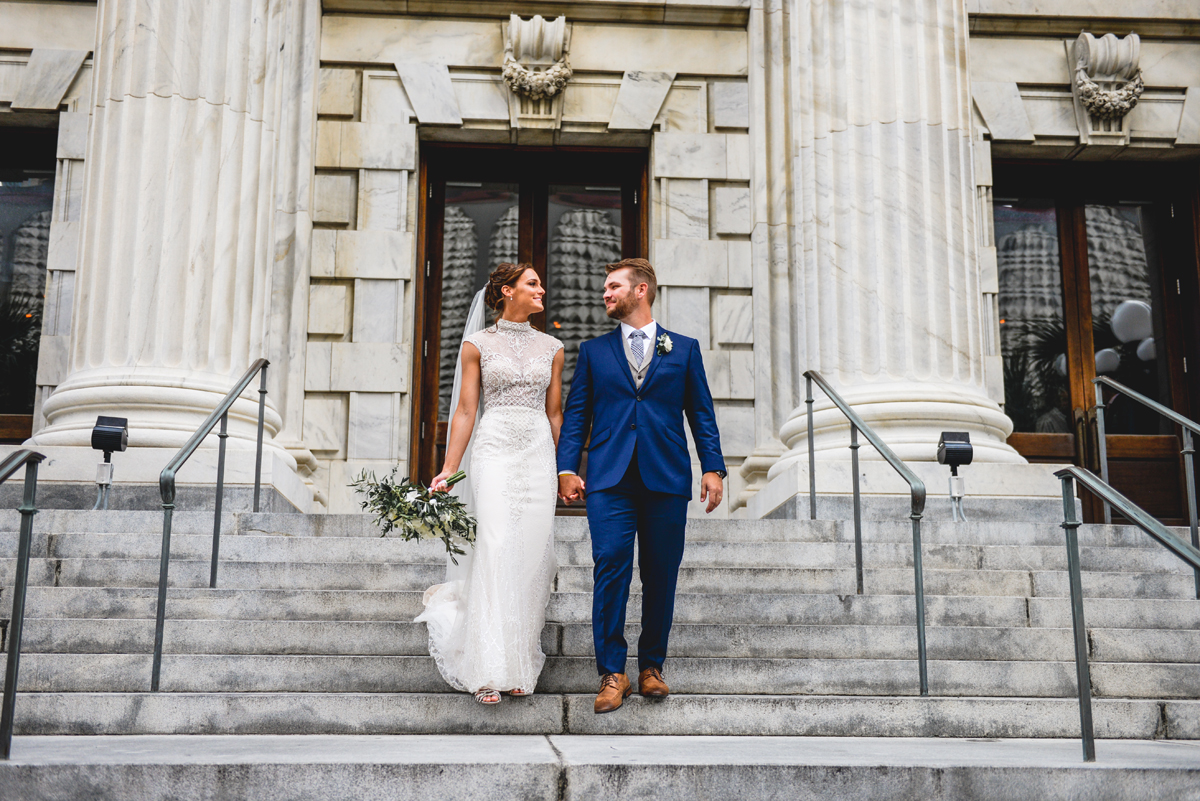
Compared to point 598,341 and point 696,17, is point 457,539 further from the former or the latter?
point 696,17

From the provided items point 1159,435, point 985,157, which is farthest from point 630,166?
point 1159,435

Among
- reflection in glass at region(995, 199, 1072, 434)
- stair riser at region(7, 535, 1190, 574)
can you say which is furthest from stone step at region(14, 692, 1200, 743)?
reflection in glass at region(995, 199, 1072, 434)

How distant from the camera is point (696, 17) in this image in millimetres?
11641

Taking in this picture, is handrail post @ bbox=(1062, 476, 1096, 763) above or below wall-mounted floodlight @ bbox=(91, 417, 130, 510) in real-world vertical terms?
below

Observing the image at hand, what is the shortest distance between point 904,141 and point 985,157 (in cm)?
228

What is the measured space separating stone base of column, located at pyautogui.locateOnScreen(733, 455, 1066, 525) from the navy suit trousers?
3305 mm

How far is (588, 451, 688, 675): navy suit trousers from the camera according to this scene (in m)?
5.14

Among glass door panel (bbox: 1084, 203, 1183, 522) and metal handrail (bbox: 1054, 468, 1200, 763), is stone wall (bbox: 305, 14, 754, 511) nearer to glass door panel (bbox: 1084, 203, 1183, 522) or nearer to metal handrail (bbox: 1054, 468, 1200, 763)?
glass door panel (bbox: 1084, 203, 1183, 522)

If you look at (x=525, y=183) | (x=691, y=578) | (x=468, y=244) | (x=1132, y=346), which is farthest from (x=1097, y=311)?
(x=691, y=578)

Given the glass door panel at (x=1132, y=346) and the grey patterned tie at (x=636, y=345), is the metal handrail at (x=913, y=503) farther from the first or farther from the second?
the glass door panel at (x=1132, y=346)

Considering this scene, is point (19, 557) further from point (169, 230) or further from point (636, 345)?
point (169, 230)

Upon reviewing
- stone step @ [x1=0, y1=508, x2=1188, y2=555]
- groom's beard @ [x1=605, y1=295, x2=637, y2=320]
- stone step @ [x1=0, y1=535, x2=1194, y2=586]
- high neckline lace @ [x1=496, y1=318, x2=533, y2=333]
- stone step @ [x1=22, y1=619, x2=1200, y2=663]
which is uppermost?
groom's beard @ [x1=605, y1=295, x2=637, y2=320]

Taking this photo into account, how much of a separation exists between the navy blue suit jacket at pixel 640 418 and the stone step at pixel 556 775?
137 centimetres

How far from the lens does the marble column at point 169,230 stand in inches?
343
